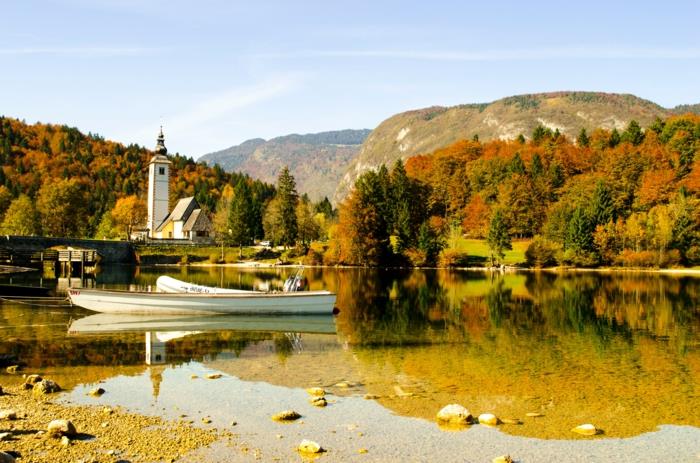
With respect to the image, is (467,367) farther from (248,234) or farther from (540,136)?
(540,136)

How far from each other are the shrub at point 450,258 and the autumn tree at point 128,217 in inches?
2718

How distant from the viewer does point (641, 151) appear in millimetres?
119875

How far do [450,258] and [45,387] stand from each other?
277 ft

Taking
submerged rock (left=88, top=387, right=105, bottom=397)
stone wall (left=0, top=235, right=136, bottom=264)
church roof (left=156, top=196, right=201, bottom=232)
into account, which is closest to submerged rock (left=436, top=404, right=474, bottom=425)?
submerged rock (left=88, top=387, right=105, bottom=397)

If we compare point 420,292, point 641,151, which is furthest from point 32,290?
point 641,151

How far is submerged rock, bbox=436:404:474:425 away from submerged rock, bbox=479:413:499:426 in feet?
0.88

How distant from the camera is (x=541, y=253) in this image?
96.8 m

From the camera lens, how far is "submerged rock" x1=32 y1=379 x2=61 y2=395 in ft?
59.3

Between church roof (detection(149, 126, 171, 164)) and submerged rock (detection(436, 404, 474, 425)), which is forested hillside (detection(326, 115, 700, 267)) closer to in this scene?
church roof (detection(149, 126, 171, 164))

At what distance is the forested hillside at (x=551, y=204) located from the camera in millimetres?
96125

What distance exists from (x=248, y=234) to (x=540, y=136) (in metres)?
84.2

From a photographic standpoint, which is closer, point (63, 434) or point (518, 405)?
point (63, 434)

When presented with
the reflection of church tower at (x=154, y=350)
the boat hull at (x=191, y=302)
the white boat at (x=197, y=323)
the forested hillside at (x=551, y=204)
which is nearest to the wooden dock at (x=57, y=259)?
the forested hillside at (x=551, y=204)

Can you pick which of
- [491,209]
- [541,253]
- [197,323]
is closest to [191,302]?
[197,323]
